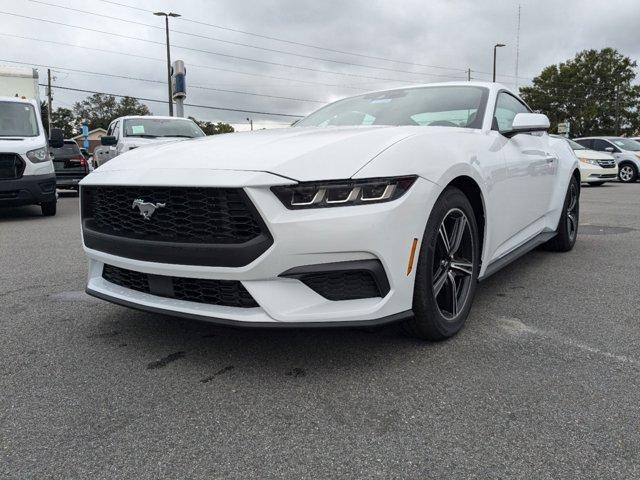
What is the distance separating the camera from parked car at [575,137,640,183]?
17391mm

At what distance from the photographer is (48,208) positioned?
9.05 metres

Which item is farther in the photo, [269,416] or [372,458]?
[269,416]

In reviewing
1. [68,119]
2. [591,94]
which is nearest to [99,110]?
[68,119]

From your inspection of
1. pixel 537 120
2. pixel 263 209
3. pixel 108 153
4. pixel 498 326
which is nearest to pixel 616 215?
pixel 537 120

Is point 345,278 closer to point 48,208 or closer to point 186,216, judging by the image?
point 186,216

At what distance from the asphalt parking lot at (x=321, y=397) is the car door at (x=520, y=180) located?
503 millimetres

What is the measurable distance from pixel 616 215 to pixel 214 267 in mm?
7866

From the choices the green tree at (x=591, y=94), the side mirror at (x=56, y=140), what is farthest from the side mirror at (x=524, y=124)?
the green tree at (x=591, y=94)

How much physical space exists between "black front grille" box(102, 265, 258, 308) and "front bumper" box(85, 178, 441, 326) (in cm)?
4

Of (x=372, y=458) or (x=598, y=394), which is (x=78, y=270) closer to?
(x=372, y=458)

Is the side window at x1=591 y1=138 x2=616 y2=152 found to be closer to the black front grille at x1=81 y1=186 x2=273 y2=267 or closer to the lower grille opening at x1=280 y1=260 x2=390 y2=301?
the lower grille opening at x1=280 y1=260 x2=390 y2=301

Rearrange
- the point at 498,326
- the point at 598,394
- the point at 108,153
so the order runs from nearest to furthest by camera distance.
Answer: the point at 598,394 < the point at 498,326 < the point at 108,153

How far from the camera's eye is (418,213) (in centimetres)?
236

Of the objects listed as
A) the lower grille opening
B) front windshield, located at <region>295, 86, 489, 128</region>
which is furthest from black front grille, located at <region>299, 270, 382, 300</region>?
front windshield, located at <region>295, 86, 489, 128</region>
